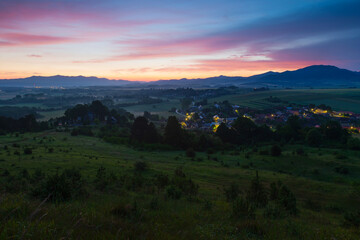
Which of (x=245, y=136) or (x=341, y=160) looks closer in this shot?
(x=341, y=160)

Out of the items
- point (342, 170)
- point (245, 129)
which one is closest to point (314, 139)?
point (245, 129)

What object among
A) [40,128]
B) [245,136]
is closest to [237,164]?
[245,136]

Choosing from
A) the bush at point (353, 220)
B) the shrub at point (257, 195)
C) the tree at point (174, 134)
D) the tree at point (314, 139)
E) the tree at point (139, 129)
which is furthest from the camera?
the tree at point (139, 129)

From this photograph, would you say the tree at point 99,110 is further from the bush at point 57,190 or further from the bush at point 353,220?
the bush at point 353,220

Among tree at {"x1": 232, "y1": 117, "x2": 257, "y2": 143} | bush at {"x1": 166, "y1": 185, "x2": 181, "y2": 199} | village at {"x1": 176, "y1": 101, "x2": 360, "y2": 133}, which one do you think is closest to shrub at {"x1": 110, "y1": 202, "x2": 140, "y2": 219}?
bush at {"x1": 166, "y1": 185, "x2": 181, "y2": 199}

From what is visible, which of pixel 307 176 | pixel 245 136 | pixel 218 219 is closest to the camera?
pixel 218 219

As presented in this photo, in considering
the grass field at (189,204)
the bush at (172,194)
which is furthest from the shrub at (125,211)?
the bush at (172,194)

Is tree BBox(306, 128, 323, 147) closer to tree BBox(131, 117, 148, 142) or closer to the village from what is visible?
the village

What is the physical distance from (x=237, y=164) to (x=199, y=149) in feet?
51.9

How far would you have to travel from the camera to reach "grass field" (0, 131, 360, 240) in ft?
14.5

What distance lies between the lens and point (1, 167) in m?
20.7

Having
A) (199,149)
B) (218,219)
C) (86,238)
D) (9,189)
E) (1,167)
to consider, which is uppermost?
(86,238)

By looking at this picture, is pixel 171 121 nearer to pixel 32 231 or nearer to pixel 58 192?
pixel 58 192

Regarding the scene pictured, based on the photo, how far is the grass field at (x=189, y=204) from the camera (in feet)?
14.5
